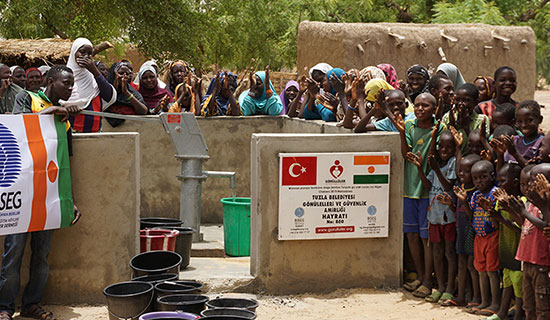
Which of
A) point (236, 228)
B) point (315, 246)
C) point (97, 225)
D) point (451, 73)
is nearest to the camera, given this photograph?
point (97, 225)

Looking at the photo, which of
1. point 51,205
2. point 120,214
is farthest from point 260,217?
point 51,205

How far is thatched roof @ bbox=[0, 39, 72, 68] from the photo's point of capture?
532 inches

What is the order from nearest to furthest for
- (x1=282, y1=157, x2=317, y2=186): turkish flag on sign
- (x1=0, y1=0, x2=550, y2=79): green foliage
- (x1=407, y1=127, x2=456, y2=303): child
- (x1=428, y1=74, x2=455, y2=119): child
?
(x1=407, y1=127, x2=456, y2=303): child, (x1=282, y1=157, x2=317, y2=186): turkish flag on sign, (x1=428, y1=74, x2=455, y2=119): child, (x1=0, y1=0, x2=550, y2=79): green foliage

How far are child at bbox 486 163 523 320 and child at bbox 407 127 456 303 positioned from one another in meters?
0.59

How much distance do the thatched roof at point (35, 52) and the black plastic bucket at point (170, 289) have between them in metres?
8.53

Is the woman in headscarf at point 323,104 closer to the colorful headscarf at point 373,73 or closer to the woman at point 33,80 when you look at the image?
the colorful headscarf at point 373,73

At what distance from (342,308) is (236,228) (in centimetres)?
183

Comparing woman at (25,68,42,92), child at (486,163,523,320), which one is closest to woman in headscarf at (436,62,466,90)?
child at (486,163,523,320)

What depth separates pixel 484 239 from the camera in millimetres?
6113

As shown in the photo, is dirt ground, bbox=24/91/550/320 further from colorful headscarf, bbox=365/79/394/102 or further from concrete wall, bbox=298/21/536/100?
concrete wall, bbox=298/21/536/100

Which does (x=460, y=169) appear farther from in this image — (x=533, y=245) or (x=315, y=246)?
(x=315, y=246)

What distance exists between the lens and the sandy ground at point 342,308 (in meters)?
6.25

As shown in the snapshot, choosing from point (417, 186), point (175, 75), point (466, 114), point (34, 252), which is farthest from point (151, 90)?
point (466, 114)

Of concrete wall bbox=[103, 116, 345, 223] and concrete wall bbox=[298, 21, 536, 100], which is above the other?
concrete wall bbox=[298, 21, 536, 100]
